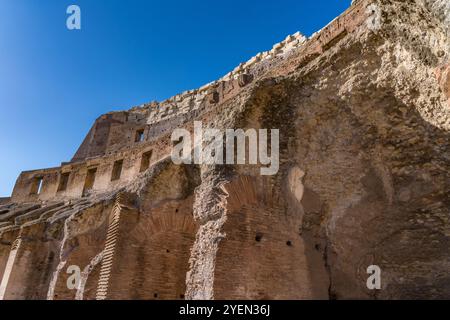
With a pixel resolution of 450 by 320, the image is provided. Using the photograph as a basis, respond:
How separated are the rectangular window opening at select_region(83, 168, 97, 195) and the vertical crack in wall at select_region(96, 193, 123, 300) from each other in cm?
1478

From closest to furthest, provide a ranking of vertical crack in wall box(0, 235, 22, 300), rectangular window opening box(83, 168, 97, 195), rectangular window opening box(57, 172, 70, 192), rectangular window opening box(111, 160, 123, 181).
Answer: vertical crack in wall box(0, 235, 22, 300) < rectangular window opening box(111, 160, 123, 181) < rectangular window opening box(83, 168, 97, 195) < rectangular window opening box(57, 172, 70, 192)

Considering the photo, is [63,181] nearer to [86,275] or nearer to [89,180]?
[89,180]

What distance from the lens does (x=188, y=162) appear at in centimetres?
827

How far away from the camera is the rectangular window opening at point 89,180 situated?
22.4 metres

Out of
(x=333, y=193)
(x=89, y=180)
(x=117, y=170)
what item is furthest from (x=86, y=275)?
(x=89, y=180)

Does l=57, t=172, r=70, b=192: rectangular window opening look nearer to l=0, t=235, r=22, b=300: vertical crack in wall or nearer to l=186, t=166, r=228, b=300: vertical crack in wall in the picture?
l=0, t=235, r=22, b=300: vertical crack in wall

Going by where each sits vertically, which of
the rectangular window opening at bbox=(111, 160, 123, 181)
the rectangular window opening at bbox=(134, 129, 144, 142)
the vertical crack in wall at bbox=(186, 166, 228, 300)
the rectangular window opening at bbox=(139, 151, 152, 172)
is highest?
the rectangular window opening at bbox=(134, 129, 144, 142)

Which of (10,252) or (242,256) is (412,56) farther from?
(10,252)

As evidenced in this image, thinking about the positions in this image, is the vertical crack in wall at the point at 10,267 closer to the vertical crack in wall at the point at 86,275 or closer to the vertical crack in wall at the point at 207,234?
the vertical crack in wall at the point at 86,275

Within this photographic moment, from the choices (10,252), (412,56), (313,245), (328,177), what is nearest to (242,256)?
(313,245)

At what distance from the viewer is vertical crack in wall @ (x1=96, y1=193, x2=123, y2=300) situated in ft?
24.4

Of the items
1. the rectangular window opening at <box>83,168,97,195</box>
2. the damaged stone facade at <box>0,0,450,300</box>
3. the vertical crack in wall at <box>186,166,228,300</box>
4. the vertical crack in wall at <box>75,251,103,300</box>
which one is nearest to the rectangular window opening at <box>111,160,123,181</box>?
the rectangular window opening at <box>83,168,97,195</box>

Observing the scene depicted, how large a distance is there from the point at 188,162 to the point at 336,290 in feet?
12.9
